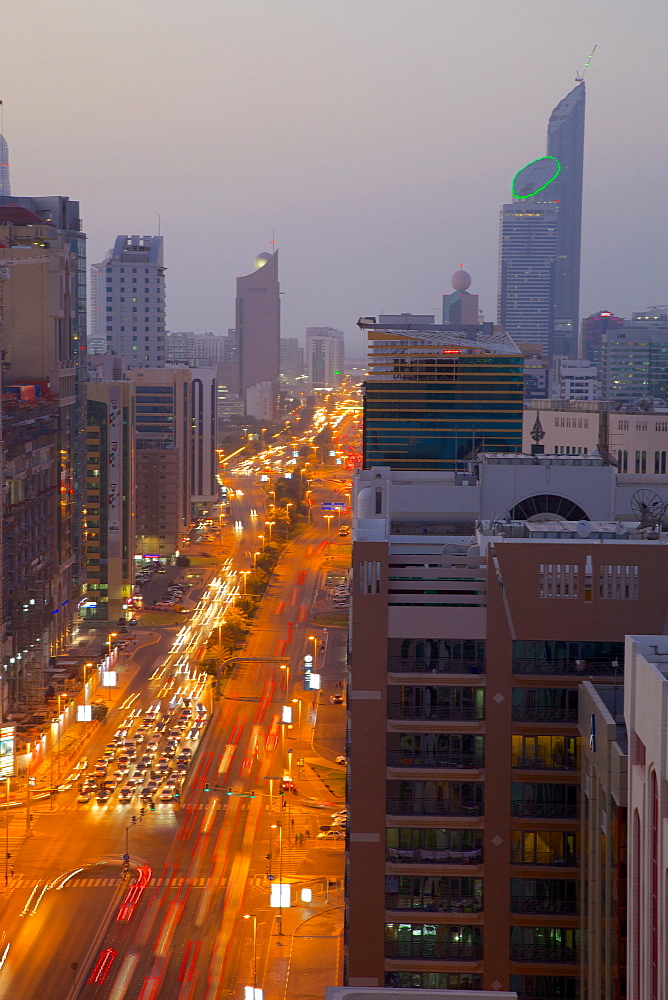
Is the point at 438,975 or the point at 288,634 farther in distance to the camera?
the point at 288,634

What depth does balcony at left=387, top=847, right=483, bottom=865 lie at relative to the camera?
17125 millimetres

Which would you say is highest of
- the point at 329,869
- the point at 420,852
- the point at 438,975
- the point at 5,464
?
the point at 5,464

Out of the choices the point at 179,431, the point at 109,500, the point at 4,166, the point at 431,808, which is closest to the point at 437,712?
the point at 431,808

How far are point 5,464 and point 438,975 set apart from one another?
2732 centimetres

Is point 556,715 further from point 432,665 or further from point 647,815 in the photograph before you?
point 647,815

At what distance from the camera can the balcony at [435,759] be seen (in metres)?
17.3

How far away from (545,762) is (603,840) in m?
2.45

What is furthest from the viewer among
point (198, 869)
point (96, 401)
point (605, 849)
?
point (96, 401)

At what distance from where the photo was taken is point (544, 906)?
666 inches

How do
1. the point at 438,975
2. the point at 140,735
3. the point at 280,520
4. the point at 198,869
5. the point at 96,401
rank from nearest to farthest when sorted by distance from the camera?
the point at 438,975
the point at 198,869
the point at 140,735
the point at 96,401
the point at 280,520

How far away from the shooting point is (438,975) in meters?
17.0

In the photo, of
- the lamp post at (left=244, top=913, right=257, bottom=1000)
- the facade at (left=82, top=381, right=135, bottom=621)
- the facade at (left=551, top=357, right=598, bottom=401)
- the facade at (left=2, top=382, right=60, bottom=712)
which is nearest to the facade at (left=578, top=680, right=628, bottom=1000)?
the lamp post at (left=244, top=913, right=257, bottom=1000)

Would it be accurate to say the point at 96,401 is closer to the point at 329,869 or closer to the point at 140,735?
the point at 140,735

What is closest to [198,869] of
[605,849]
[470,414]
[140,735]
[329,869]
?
[329,869]
